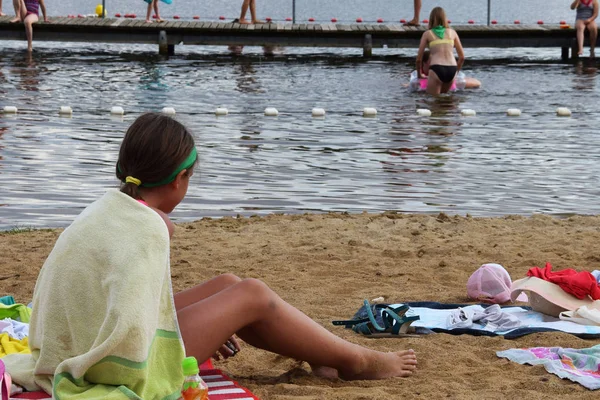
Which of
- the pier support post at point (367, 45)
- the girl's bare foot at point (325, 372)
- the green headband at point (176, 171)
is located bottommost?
the girl's bare foot at point (325, 372)

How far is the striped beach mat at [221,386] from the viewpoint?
367cm

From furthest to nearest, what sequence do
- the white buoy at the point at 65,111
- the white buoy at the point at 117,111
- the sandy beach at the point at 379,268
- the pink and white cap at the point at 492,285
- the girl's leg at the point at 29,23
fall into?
the girl's leg at the point at 29,23
the white buoy at the point at 117,111
the white buoy at the point at 65,111
the pink and white cap at the point at 492,285
the sandy beach at the point at 379,268

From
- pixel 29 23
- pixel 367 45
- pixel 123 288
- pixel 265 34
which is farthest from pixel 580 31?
pixel 123 288

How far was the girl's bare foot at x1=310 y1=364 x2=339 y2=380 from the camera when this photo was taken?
13.0ft

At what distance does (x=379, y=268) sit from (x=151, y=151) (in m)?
3.00

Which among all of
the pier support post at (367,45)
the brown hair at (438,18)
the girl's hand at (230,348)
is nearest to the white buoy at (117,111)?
the brown hair at (438,18)

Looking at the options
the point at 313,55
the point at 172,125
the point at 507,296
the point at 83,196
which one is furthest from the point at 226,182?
the point at 313,55

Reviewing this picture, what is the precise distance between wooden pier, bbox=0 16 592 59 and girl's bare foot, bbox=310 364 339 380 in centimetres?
1919

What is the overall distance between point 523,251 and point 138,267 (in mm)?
3890

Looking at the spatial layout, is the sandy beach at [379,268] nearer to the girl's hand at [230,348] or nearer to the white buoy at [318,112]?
the girl's hand at [230,348]

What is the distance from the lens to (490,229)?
280 inches

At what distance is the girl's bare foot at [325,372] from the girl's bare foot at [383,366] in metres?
0.03

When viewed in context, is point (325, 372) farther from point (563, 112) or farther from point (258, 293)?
point (563, 112)

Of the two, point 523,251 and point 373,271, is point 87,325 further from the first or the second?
point 523,251
